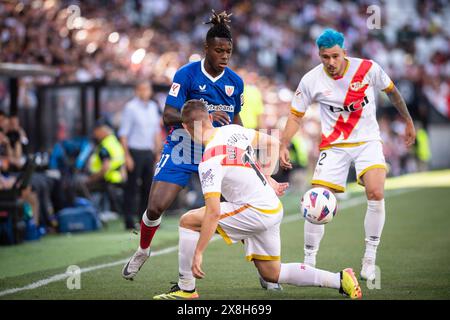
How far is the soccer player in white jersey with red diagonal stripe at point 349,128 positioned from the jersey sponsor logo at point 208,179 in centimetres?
215

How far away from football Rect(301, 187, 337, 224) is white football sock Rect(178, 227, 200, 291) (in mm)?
1366

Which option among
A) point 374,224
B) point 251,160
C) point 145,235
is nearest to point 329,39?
point 374,224

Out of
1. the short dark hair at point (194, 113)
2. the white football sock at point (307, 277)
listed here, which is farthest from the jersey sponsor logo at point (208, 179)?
the white football sock at point (307, 277)

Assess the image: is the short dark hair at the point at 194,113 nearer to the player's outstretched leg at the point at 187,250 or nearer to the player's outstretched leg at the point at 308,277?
the player's outstretched leg at the point at 187,250

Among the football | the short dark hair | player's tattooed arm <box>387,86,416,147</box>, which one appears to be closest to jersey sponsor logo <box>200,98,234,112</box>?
the football

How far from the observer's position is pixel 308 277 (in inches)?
278

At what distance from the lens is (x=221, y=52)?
322 inches

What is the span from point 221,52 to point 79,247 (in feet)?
14.8

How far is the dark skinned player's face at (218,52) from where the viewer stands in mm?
8148

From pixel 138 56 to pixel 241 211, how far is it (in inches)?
518

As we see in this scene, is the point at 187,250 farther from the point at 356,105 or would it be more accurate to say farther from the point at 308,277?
the point at 356,105

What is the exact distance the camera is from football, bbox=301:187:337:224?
26.8 ft
